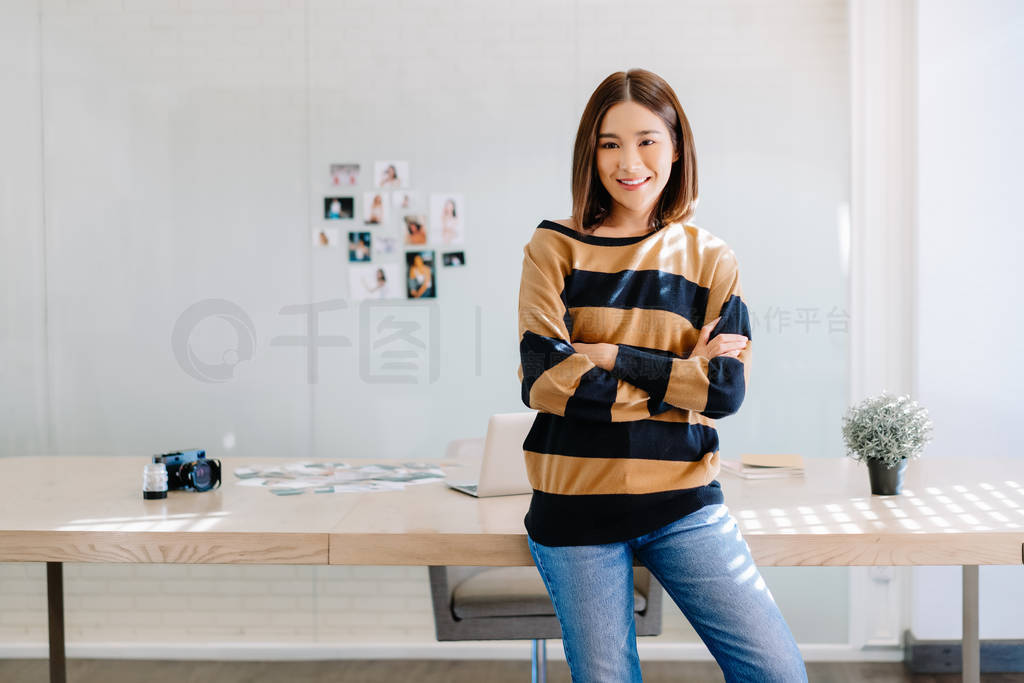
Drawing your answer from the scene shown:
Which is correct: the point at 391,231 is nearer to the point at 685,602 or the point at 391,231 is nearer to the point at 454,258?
the point at 454,258

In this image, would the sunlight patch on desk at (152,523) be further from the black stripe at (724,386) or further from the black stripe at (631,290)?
the black stripe at (724,386)

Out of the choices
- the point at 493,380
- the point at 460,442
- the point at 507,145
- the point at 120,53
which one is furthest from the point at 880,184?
the point at 120,53

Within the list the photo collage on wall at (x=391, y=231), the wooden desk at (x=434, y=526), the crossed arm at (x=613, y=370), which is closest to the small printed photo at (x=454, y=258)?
the photo collage on wall at (x=391, y=231)

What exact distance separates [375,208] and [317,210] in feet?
0.74

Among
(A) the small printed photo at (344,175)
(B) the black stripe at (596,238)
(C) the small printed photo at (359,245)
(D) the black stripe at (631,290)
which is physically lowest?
(D) the black stripe at (631,290)

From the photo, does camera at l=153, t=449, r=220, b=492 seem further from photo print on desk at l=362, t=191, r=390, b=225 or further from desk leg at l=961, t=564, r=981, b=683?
desk leg at l=961, t=564, r=981, b=683

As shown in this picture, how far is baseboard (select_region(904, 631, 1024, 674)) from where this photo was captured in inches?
116

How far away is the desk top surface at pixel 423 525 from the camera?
1.59 metres

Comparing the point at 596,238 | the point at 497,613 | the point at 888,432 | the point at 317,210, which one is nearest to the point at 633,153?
the point at 596,238

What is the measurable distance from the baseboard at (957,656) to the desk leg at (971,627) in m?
1.13

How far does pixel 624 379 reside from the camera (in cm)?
143

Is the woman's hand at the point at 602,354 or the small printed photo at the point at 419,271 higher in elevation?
the small printed photo at the point at 419,271

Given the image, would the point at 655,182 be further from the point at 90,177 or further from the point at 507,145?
the point at 90,177

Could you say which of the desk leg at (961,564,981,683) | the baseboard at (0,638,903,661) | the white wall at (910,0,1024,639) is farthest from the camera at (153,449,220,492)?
the white wall at (910,0,1024,639)
